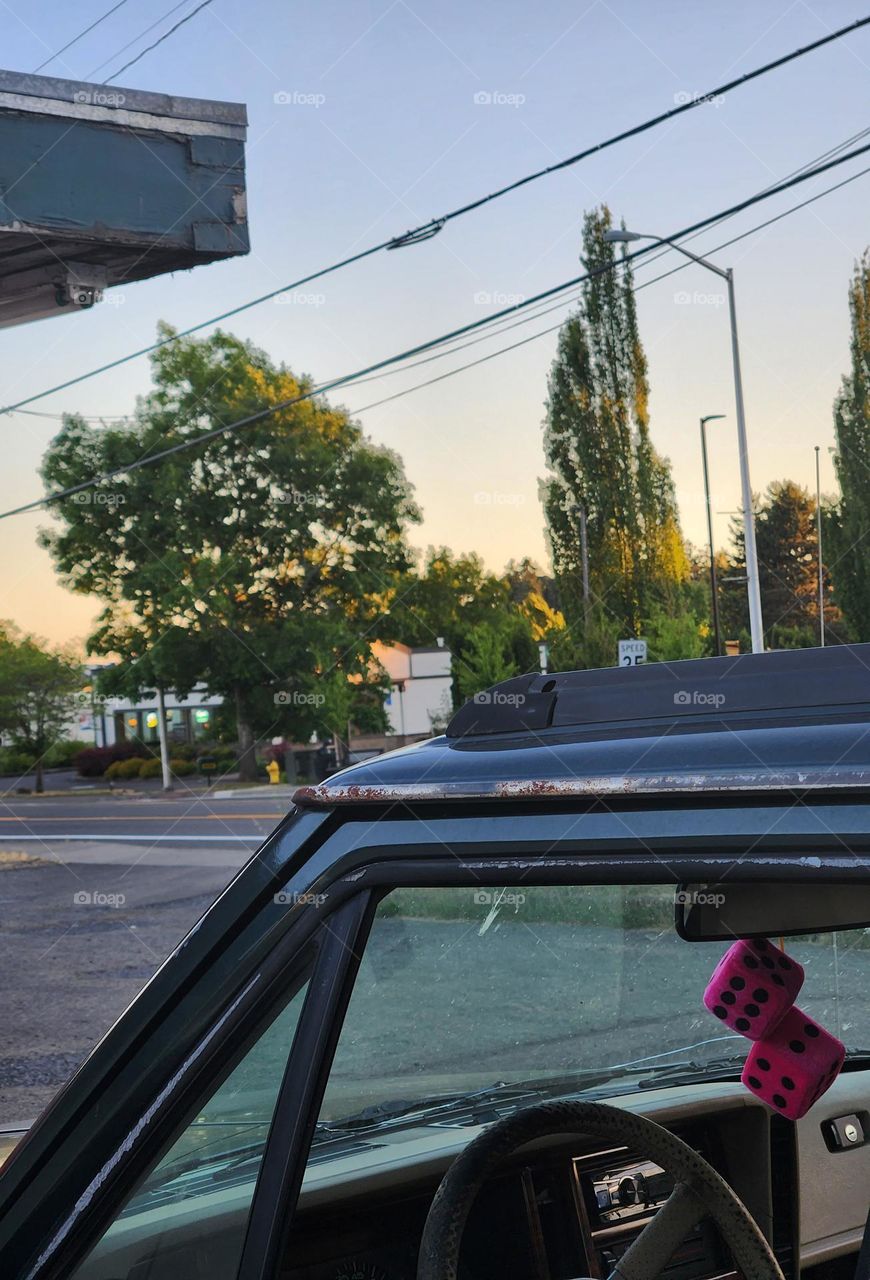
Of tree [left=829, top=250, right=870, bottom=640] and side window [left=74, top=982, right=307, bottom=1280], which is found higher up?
tree [left=829, top=250, right=870, bottom=640]

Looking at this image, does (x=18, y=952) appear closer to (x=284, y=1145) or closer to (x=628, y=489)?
(x=284, y=1145)

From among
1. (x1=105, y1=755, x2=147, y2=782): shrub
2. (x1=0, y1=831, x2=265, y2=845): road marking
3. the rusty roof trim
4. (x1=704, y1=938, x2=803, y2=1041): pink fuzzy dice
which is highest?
the rusty roof trim

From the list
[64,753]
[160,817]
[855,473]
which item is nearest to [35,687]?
[64,753]

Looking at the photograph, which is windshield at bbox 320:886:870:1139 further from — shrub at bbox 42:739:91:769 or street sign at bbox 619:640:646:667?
shrub at bbox 42:739:91:769

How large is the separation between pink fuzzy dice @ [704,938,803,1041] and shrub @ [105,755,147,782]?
4914 cm

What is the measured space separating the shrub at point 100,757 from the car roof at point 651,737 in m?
52.4

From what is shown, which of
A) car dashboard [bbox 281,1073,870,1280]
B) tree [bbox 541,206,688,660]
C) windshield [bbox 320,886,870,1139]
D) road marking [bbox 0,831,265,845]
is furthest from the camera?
tree [bbox 541,206,688,660]

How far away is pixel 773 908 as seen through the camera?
1.28 m

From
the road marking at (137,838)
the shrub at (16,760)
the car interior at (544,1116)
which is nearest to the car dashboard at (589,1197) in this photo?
the car interior at (544,1116)

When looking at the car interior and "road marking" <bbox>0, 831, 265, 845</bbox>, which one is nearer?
the car interior

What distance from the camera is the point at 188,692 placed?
4475cm

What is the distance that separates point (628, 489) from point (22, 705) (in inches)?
990

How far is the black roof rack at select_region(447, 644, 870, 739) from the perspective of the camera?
1.12 meters

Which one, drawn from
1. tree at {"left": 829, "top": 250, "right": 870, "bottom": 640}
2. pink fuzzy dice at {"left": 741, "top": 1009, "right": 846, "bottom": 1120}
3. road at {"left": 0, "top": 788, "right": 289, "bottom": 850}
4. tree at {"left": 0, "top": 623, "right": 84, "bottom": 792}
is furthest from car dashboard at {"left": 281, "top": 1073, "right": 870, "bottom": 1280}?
tree at {"left": 0, "top": 623, "right": 84, "bottom": 792}
